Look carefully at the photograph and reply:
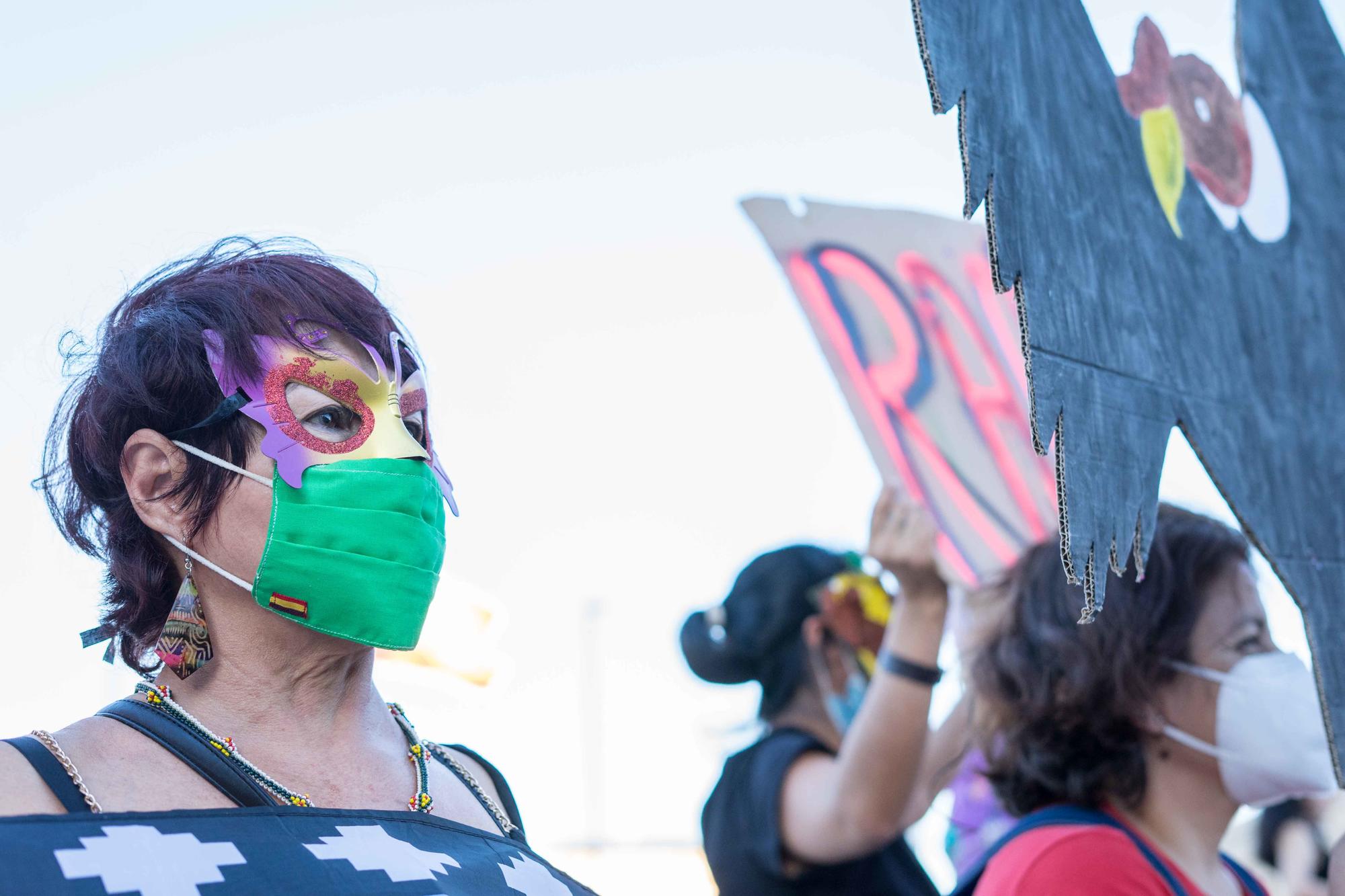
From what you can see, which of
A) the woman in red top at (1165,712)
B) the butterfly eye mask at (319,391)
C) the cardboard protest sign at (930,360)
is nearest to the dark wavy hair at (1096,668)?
the woman in red top at (1165,712)

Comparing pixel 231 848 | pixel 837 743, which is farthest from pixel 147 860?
pixel 837 743

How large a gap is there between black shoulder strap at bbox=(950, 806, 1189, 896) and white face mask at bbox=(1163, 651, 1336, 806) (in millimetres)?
239

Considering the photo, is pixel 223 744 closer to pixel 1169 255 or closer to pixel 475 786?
pixel 475 786

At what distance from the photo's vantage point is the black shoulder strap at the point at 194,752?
166 centimetres

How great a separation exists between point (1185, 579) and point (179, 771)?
6.11 ft

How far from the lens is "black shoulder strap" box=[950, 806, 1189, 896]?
240 centimetres

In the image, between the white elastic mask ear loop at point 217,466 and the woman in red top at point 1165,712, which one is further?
the woman in red top at point 1165,712

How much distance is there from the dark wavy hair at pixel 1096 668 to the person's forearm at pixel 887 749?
0.22 meters

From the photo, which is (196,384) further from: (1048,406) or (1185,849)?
(1185,849)

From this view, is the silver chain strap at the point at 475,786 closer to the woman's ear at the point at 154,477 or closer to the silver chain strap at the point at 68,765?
the woman's ear at the point at 154,477

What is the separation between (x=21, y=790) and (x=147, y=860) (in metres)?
0.17

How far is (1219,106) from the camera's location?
7.17 ft

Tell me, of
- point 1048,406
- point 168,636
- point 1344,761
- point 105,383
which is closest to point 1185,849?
point 1344,761

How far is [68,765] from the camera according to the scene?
1.54 metres
